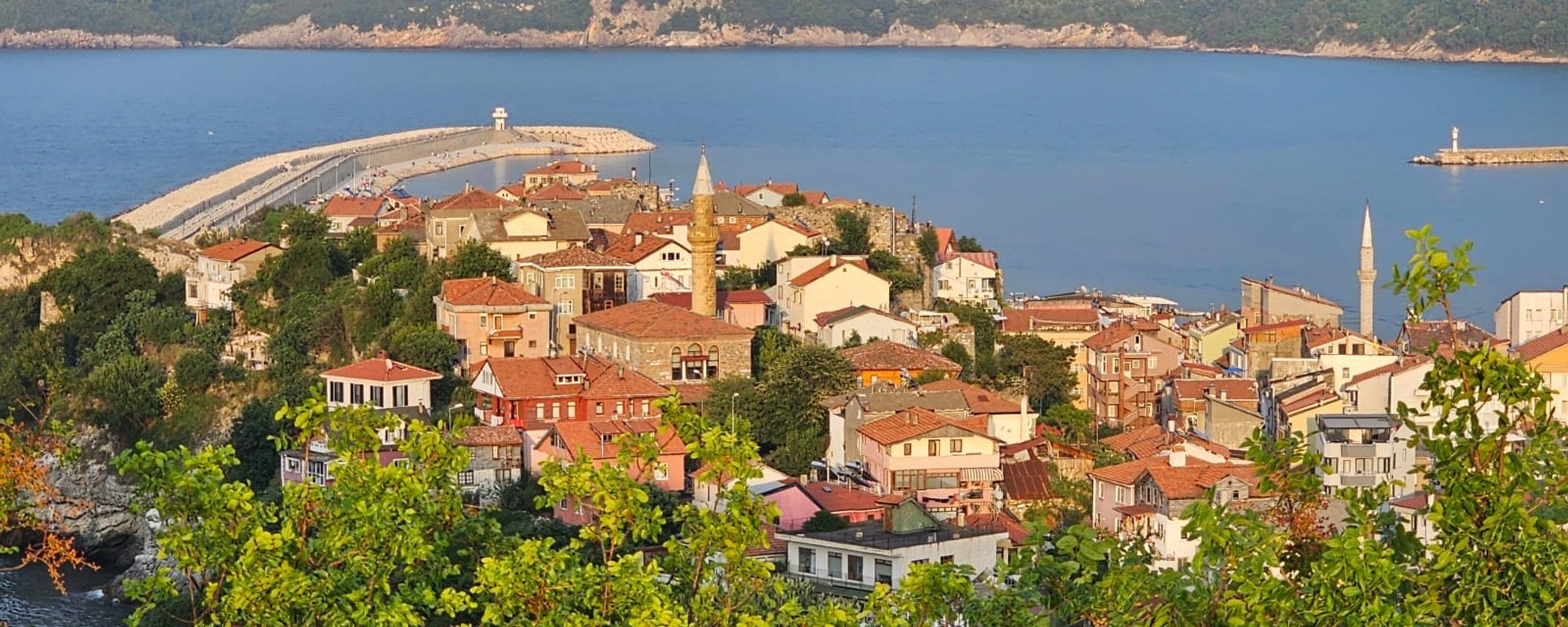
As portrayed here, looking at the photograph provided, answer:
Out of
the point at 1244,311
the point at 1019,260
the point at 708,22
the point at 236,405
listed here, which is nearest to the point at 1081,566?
the point at 236,405

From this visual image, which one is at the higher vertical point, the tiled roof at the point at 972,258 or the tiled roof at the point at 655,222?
the tiled roof at the point at 655,222

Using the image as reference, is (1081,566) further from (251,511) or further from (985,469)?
(985,469)

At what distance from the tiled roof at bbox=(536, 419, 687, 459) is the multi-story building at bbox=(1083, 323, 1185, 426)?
5.17 m

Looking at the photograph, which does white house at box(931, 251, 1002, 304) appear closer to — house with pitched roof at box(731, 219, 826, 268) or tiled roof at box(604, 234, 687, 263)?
house with pitched roof at box(731, 219, 826, 268)

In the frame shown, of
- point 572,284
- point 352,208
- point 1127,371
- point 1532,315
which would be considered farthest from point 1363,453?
point 352,208

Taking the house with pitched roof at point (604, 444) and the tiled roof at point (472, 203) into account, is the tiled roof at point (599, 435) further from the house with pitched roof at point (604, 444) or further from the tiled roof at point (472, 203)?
the tiled roof at point (472, 203)

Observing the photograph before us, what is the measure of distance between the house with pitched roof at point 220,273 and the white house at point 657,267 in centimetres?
393

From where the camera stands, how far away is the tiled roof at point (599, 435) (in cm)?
1927

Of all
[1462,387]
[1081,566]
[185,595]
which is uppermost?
[1462,387]

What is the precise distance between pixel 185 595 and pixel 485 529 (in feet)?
20.0

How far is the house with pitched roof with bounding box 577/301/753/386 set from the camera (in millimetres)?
22094

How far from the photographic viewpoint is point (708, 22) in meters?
158

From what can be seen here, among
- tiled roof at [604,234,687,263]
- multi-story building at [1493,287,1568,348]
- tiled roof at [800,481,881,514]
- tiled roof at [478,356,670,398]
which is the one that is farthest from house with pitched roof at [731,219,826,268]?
tiled roof at [800,481,881,514]

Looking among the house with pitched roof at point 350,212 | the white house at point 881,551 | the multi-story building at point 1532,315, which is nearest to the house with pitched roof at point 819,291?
the multi-story building at point 1532,315
